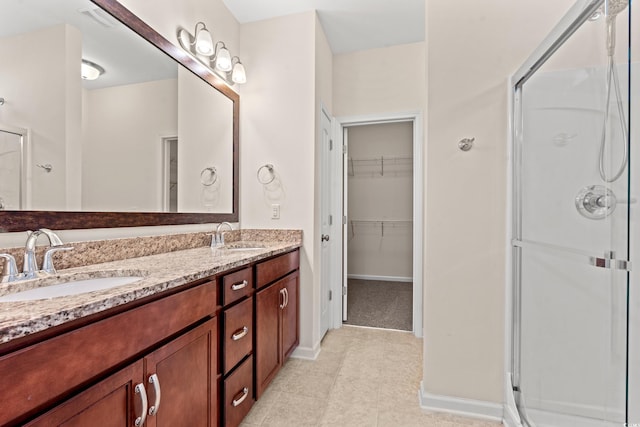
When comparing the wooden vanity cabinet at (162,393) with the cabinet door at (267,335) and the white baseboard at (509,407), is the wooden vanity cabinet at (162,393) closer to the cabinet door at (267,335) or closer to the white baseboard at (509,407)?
the cabinet door at (267,335)

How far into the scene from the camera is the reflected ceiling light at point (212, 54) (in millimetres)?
1925

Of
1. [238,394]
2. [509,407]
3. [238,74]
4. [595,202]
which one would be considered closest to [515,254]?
[595,202]

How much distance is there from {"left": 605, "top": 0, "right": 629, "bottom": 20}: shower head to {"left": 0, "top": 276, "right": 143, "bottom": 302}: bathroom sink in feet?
6.14

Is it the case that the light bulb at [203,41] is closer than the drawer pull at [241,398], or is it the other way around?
the drawer pull at [241,398]

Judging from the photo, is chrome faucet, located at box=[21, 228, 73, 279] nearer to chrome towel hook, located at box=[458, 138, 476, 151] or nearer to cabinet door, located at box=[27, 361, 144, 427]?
cabinet door, located at box=[27, 361, 144, 427]

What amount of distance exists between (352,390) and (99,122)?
6.61 ft

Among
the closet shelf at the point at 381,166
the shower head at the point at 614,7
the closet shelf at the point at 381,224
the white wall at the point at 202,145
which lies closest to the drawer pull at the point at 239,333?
the white wall at the point at 202,145

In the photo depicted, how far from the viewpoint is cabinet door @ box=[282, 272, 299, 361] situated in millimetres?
1999

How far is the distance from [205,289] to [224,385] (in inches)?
19.3

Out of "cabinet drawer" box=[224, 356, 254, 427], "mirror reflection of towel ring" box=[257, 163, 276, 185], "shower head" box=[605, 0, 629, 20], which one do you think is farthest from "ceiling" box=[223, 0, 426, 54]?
"cabinet drawer" box=[224, 356, 254, 427]

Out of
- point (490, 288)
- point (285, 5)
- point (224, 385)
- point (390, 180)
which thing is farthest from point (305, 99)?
point (390, 180)

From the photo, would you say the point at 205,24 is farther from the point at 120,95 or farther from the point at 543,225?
the point at 543,225

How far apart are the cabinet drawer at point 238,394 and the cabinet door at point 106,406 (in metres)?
0.54

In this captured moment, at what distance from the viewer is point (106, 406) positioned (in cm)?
80
